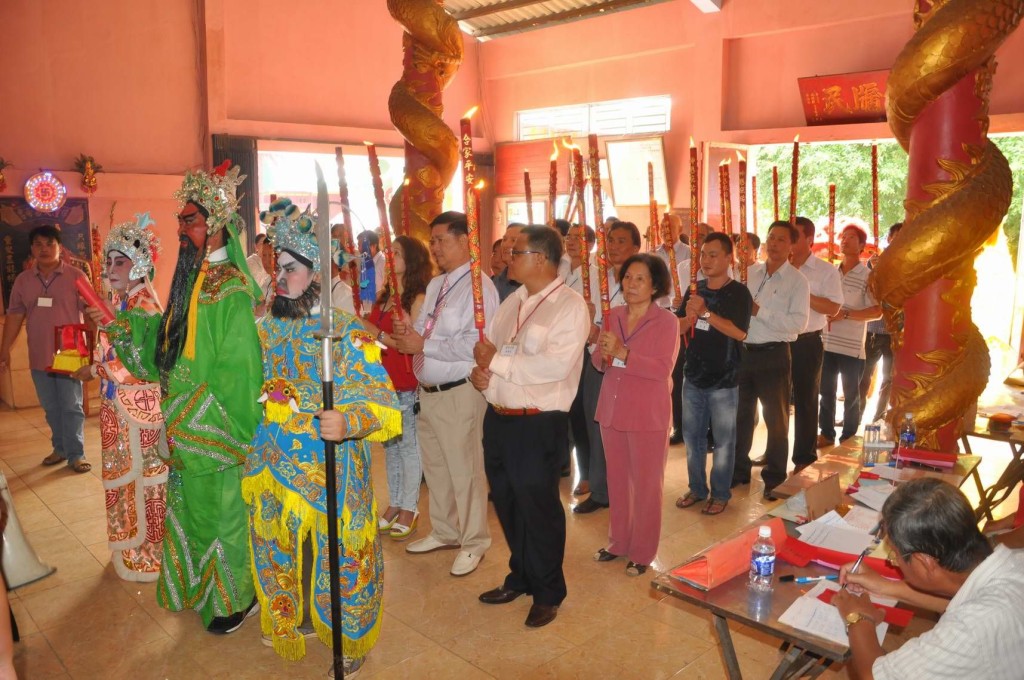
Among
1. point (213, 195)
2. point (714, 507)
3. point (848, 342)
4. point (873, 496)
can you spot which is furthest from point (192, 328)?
point (848, 342)

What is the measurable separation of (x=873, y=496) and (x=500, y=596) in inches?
62.0

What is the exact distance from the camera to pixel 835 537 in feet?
7.73

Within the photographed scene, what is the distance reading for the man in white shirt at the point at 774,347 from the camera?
4492mm

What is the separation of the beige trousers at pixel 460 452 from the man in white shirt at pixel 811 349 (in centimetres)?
252

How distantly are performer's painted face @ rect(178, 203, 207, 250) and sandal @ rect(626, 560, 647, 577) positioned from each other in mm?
2369

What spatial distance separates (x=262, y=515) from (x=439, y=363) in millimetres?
1067

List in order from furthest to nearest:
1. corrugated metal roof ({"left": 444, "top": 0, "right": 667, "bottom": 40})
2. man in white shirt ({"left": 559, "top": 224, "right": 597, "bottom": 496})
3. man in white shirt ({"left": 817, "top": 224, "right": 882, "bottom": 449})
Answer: corrugated metal roof ({"left": 444, "top": 0, "right": 667, "bottom": 40})
man in white shirt ({"left": 817, "top": 224, "right": 882, "bottom": 449})
man in white shirt ({"left": 559, "top": 224, "right": 597, "bottom": 496})

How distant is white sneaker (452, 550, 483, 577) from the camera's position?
353cm

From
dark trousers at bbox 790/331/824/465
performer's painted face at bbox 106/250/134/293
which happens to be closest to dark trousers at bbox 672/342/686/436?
dark trousers at bbox 790/331/824/465

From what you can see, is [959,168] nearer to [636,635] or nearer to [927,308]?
[927,308]

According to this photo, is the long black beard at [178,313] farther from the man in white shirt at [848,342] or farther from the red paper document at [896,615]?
the man in white shirt at [848,342]

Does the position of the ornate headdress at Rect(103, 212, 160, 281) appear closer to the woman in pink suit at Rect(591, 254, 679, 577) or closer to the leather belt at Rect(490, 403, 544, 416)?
the leather belt at Rect(490, 403, 544, 416)

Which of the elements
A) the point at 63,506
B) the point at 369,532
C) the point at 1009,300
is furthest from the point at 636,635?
the point at 1009,300

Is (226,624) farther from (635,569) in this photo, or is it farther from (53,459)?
(53,459)
